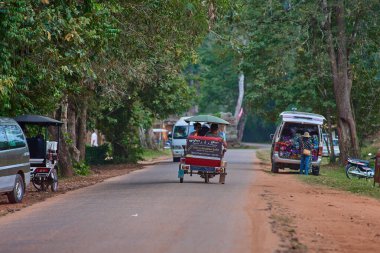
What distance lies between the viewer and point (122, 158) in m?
46.0

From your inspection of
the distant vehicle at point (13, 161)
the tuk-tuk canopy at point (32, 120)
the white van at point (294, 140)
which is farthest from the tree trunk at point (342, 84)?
the distant vehicle at point (13, 161)

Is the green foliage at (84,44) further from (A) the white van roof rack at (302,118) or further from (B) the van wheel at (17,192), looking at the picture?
(A) the white van roof rack at (302,118)

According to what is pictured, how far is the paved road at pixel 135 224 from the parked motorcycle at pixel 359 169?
12.7 meters

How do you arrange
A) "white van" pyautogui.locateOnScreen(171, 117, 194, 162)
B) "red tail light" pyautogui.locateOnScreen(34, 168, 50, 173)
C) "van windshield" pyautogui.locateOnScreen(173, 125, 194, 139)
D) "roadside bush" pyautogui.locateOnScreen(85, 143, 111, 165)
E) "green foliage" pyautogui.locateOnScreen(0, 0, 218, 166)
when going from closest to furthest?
1. "green foliage" pyautogui.locateOnScreen(0, 0, 218, 166)
2. "red tail light" pyautogui.locateOnScreen(34, 168, 50, 173)
3. "roadside bush" pyautogui.locateOnScreen(85, 143, 111, 165)
4. "white van" pyautogui.locateOnScreen(171, 117, 194, 162)
5. "van windshield" pyautogui.locateOnScreen(173, 125, 194, 139)

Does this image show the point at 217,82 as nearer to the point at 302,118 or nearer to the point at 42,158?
the point at 302,118

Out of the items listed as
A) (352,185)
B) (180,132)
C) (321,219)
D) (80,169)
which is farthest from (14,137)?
(180,132)

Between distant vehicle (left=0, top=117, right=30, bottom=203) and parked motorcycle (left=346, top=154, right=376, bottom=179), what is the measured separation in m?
15.9

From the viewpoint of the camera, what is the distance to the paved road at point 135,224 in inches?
464

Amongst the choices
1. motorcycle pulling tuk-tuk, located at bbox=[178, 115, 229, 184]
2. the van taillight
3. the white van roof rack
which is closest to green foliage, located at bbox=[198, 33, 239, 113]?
the van taillight

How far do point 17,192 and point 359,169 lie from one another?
17060mm

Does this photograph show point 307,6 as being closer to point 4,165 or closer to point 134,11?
point 134,11

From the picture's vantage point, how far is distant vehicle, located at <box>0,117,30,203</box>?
19312mm

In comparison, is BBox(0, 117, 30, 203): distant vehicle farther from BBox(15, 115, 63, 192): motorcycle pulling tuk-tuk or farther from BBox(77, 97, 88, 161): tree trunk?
BBox(77, 97, 88, 161): tree trunk

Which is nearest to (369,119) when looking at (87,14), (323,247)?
(87,14)
